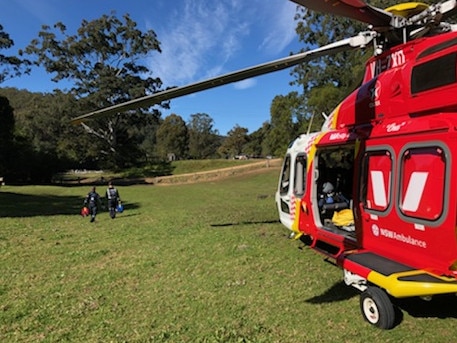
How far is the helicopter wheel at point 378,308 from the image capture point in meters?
4.45

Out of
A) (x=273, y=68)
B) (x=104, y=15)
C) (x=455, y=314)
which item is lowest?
(x=455, y=314)

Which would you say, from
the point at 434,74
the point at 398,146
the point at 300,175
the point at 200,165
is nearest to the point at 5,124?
the point at 200,165

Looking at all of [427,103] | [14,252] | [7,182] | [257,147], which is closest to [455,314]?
[427,103]

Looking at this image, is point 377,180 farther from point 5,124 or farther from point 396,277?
point 5,124

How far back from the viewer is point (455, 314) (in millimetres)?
4836

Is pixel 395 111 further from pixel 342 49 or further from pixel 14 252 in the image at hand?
pixel 14 252

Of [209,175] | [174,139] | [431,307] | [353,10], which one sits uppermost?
[174,139]

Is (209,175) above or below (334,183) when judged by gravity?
below

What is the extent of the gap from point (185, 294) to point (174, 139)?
79225 mm

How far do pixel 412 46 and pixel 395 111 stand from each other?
2.79 feet

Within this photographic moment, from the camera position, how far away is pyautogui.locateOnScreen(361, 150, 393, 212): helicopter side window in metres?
5.00

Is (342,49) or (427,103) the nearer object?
(427,103)

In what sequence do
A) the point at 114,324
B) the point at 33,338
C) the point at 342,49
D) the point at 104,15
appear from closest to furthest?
the point at 33,338 → the point at 114,324 → the point at 342,49 → the point at 104,15

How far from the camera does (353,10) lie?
156 inches
